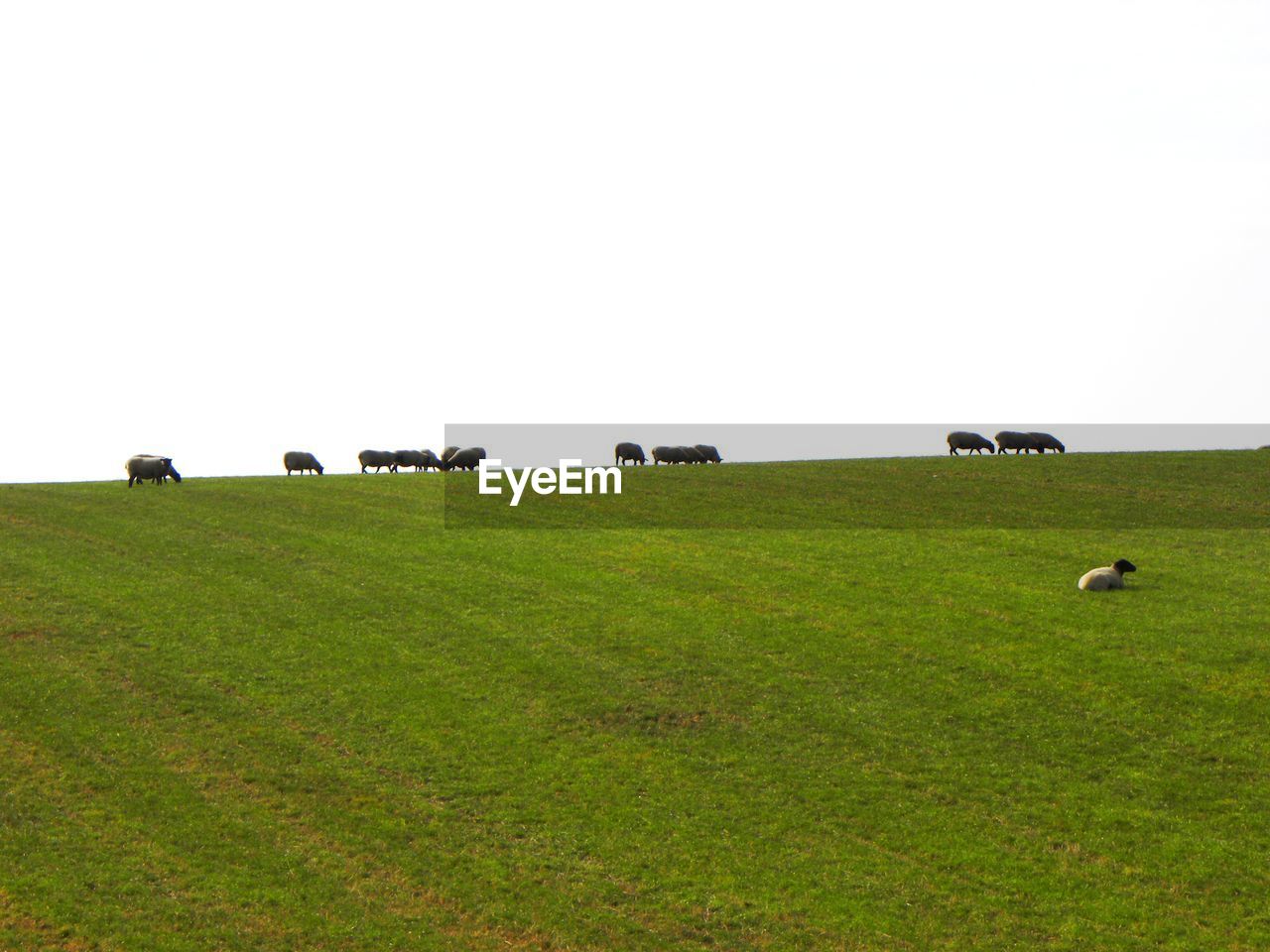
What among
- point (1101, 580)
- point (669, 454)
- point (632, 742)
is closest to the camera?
point (632, 742)

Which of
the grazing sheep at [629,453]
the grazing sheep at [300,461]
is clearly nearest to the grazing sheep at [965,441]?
the grazing sheep at [629,453]

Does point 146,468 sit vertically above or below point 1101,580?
above

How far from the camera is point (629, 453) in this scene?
226 ft

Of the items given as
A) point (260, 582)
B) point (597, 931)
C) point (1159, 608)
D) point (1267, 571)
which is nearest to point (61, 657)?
point (260, 582)

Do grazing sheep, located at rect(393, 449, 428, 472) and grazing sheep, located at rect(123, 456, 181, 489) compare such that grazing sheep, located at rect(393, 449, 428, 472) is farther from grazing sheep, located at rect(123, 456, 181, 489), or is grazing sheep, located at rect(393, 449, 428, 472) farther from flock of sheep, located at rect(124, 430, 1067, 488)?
grazing sheep, located at rect(123, 456, 181, 489)

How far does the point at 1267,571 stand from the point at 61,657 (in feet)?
102

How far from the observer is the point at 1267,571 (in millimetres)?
35844

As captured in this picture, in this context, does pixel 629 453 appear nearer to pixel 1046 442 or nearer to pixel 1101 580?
pixel 1046 442

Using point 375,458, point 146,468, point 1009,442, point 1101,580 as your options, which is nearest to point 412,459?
point 375,458

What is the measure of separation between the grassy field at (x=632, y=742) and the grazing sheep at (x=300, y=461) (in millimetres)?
29633

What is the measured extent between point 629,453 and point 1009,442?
65.1ft

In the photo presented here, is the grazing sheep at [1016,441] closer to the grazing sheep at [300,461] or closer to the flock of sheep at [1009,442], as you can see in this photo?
the flock of sheep at [1009,442]

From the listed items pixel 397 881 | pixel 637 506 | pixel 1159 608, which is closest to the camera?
pixel 397 881

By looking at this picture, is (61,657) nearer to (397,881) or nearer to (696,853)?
(397,881)
